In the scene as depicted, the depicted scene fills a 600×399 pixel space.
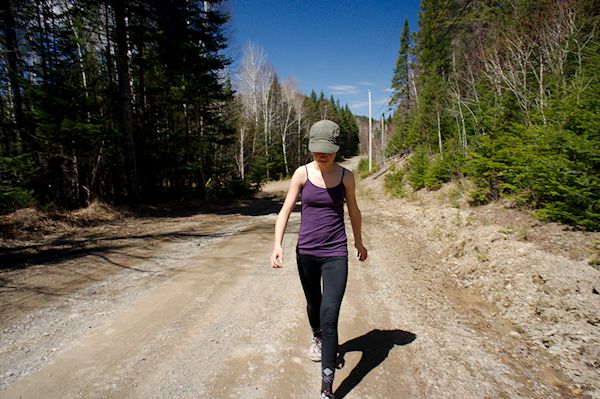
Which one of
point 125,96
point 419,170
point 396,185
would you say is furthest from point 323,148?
point 396,185

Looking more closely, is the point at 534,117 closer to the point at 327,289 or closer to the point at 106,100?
the point at 327,289

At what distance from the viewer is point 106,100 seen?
12.7 meters

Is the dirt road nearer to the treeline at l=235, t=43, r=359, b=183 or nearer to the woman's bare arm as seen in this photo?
the woman's bare arm

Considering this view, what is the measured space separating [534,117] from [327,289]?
24.3 ft

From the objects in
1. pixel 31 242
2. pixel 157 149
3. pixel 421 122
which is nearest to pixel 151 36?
pixel 157 149

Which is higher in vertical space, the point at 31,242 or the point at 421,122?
the point at 421,122

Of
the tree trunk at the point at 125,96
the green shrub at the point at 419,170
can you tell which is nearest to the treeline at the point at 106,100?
the tree trunk at the point at 125,96

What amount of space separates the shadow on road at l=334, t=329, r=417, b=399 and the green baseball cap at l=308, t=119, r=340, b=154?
74.9 inches

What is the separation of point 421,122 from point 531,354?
22513mm

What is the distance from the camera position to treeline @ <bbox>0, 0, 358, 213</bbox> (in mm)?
9055

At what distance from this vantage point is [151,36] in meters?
11.9

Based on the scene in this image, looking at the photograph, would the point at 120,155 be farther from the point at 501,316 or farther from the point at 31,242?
the point at 501,316

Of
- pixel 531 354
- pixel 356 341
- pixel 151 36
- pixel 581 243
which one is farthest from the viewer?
pixel 151 36

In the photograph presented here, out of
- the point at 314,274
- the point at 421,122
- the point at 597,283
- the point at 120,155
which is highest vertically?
the point at 421,122
